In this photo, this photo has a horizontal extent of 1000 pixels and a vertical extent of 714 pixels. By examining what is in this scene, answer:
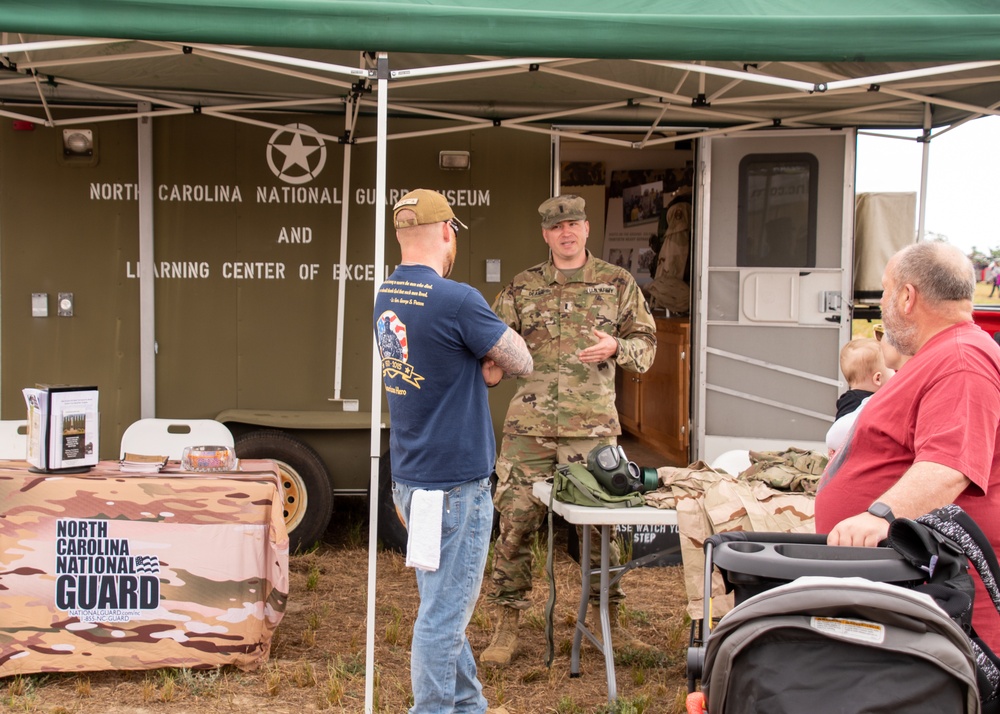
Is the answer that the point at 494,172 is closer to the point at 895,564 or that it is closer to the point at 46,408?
the point at 46,408

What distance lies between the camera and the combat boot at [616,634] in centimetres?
414

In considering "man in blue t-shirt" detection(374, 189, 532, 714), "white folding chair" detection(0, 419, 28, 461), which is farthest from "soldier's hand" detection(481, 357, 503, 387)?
"white folding chair" detection(0, 419, 28, 461)

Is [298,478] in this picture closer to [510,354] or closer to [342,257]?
[342,257]

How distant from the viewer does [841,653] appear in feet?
5.64

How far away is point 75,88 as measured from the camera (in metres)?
5.08

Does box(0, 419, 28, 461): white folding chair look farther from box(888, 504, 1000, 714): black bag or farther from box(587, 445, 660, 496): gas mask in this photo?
box(888, 504, 1000, 714): black bag

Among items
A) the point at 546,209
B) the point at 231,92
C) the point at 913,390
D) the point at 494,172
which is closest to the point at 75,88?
the point at 231,92

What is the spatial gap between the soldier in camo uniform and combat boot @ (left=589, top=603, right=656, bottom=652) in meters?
0.12

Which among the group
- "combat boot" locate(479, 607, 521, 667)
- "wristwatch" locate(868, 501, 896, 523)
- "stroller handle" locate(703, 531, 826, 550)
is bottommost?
"combat boot" locate(479, 607, 521, 667)

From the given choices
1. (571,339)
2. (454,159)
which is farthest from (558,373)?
(454,159)

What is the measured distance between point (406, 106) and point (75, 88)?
68.5 inches

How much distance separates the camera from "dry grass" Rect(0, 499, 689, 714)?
3488 millimetres

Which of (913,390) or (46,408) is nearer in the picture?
(913,390)

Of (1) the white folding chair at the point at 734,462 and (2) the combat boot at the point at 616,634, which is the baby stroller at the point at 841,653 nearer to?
(2) the combat boot at the point at 616,634
